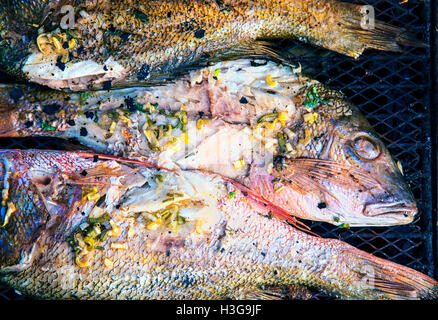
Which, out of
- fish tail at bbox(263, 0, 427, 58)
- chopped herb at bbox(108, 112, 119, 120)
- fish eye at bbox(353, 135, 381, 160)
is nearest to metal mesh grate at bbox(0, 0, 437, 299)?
fish tail at bbox(263, 0, 427, 58)

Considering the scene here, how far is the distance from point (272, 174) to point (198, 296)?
921 millimetres

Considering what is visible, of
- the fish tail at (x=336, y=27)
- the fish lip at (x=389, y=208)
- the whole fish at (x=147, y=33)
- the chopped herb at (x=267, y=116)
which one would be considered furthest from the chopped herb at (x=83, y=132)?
the fish lip at (x=389, y=208)

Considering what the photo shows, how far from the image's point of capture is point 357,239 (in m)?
2.75

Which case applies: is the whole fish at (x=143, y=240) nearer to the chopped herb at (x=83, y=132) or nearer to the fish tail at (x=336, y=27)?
the chopped herb at (x=83, y=132)

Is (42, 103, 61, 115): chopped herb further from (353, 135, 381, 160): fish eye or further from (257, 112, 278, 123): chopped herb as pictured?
(353, 135, 381, 160): fish eye

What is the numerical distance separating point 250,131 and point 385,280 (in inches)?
52.8

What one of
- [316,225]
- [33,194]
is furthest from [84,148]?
[316,225]

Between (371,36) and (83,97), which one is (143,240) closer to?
(83,97)

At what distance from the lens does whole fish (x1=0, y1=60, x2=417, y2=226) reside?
221cm

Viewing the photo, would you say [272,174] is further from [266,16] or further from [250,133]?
[266,16]

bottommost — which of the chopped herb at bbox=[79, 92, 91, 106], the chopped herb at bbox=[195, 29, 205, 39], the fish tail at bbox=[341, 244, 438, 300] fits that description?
the fish tail at bbox=[341, 244, 438, 300]

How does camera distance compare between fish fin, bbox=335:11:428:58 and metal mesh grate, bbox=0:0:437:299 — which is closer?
fish fin, bbox=335:11:428:58

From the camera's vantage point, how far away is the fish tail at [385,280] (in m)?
2.32

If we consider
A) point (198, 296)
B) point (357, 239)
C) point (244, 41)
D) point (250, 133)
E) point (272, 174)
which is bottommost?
point (357, 239)
